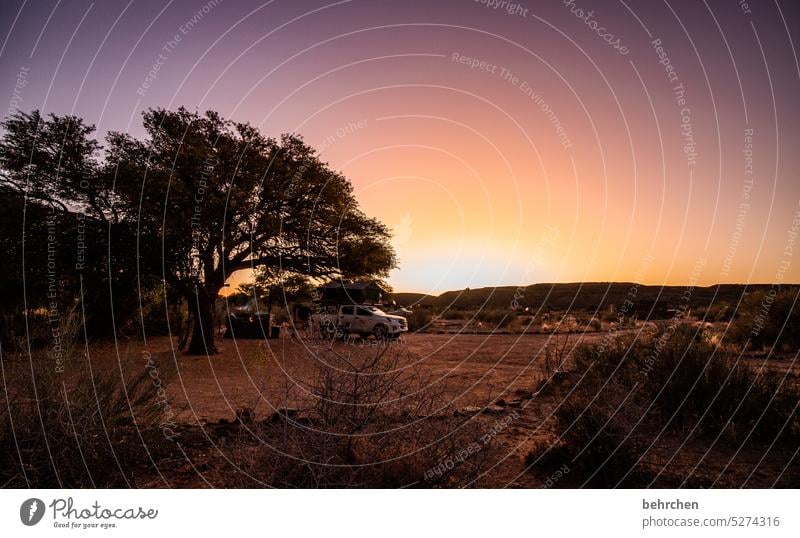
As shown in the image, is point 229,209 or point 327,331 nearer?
point 327,331

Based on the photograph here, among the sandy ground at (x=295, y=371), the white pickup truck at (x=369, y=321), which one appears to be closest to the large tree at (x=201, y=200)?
the sandy ground at (x=295, y=371)

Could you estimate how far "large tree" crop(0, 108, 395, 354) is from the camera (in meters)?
13.8

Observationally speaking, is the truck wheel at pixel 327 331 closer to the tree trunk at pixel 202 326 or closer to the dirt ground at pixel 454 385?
the dirt ground at pixel 454 385

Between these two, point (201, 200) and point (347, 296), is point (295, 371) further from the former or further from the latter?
point (347, 296)

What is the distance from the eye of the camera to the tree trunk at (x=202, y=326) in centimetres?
1743

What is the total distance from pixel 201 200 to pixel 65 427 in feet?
32.9

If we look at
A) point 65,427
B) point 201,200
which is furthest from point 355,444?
point 201,200

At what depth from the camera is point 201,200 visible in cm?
1418

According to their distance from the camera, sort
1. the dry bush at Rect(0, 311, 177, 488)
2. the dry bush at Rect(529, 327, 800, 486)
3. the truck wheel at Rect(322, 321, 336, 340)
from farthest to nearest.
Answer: the dry bush at Rect(529, 327, 800, 486) → the dry bush at Rect(0, 311, 177, 488) → the truck wheel at Rect(322, 321, 336, 340)

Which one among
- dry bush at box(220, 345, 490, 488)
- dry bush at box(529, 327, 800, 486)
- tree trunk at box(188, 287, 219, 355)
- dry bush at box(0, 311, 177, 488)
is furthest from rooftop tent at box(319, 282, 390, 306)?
dry bush at box(220, 345, 490, 488)

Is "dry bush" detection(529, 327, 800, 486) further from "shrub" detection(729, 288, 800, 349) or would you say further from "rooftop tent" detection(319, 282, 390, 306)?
"rooftop tent" detection(319, 282, 390, 306)

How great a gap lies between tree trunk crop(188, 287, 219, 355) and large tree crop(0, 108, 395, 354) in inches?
1.9
